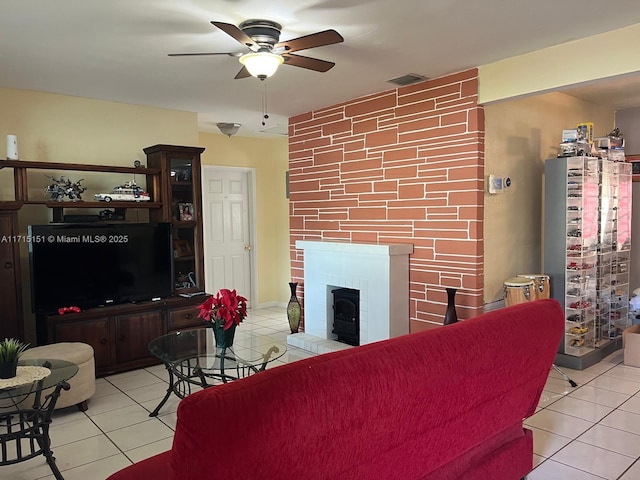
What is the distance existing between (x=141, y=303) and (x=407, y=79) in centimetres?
306

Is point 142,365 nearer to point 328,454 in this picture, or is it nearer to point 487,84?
point 328,454

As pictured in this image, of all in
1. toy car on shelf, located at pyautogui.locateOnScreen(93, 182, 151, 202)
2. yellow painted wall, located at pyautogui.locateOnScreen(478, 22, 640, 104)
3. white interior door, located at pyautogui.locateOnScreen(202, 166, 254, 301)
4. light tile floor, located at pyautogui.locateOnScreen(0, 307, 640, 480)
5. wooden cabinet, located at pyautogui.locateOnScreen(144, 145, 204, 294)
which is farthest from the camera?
white interior door, located at pyautogui.locateOnScreen(202, 166, 254, 301)

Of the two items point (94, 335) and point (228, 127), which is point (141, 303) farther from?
point (228, 127)

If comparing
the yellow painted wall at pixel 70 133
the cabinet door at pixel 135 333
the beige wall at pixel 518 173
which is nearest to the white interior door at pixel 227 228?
the yellow painted wall at pixel 70 133

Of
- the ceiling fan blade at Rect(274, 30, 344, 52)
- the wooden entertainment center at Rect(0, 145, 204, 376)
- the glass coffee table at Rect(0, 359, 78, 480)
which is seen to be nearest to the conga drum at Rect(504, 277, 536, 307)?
Result: the ceiling fan blade at Rect(274, 30, 344, 52)

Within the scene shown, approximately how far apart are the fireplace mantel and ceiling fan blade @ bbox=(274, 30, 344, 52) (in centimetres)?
206

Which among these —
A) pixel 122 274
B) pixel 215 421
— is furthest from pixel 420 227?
pixel 215 421

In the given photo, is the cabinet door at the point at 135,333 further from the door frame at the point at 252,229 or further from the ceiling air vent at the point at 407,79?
the ceiling air vent at the point at 407,79

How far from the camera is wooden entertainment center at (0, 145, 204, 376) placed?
3.68m

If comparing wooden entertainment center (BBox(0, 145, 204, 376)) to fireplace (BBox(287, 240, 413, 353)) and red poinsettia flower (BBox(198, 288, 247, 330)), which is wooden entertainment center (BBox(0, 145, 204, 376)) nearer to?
fireplace (BBox(287, 240, 413, 353))

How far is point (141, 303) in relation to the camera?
4.33 m

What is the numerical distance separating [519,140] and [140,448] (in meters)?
3.84

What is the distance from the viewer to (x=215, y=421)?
120 centimetres

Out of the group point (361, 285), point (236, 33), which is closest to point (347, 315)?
point (361, 285)
